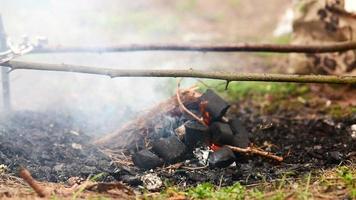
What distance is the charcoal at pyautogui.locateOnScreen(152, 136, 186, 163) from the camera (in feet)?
15.9

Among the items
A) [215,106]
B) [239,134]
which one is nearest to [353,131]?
[239,134]

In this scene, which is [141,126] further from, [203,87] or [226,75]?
[203,87]

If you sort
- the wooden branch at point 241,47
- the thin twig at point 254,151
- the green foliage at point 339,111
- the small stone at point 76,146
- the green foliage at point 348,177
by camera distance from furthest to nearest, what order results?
the green foliage at point 339,111 → the wooden branch at point 241,47 → the small stone at point 76,146 → the thin twig at point 254,151 → the green foliage at point 348,177

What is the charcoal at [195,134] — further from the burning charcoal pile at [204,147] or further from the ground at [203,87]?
the ground at [203,87]

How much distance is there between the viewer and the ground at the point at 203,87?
4168 millimetres

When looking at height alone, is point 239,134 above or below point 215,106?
below

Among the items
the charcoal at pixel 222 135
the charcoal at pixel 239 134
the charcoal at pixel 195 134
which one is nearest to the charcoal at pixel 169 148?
the charcoal at pixel 195 134

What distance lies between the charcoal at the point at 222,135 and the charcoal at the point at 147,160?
64 centimetres

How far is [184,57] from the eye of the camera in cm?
929

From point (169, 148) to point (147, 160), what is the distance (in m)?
0.27

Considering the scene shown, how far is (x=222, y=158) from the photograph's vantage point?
476 centimetres

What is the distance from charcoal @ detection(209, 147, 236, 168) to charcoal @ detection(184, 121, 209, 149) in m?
0.28

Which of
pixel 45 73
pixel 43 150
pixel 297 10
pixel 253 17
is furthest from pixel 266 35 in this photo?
pixel 43 150

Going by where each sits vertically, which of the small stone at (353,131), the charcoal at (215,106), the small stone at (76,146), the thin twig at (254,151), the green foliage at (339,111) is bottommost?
the green foliage at (339,111)
